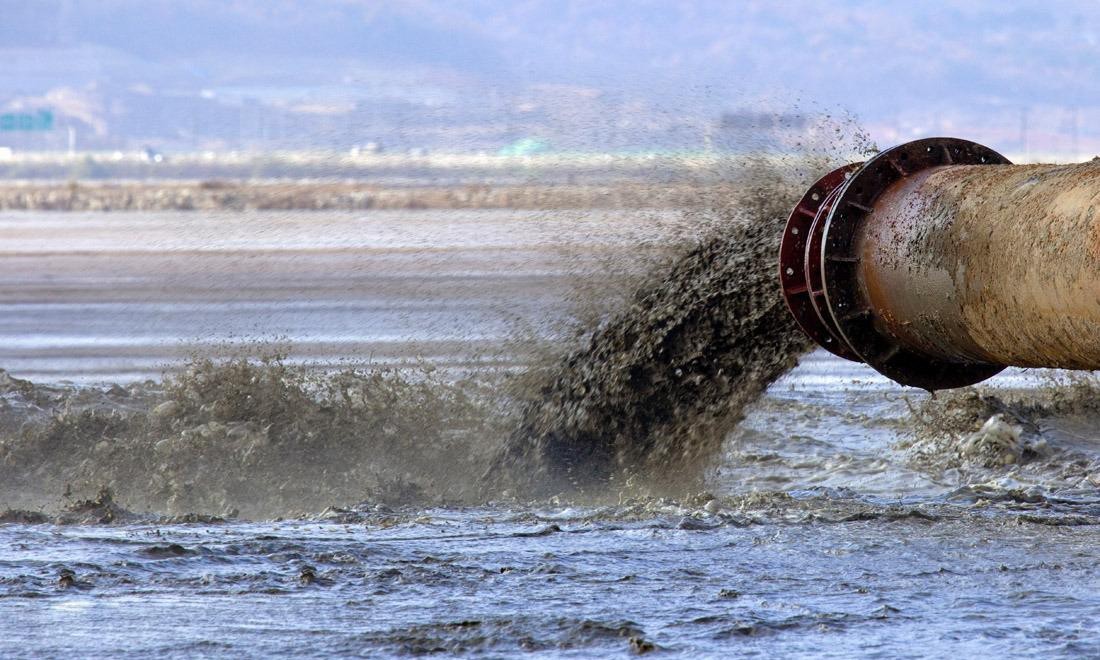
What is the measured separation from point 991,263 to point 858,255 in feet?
2.45

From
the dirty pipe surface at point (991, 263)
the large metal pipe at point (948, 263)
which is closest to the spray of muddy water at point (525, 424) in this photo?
the large metal pipe at point (948, 263)

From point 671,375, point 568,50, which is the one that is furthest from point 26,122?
point 671,375

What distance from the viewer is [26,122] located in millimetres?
89188

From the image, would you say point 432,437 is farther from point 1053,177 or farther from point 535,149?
point 535,149

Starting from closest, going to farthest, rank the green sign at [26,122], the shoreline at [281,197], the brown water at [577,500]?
the brown water at [577,500], the shoreline at [281,197], the green sign at [26,122]

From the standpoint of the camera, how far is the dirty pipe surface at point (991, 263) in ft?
16.7

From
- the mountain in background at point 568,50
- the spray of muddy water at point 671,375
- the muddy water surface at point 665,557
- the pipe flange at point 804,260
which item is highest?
the mountain in background at point 568,50

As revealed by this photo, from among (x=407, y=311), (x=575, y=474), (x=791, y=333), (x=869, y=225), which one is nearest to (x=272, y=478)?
(x=575, y=474)

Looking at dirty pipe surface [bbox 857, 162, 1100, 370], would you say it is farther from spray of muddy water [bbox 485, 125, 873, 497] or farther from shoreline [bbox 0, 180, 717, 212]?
shoreline [bbox 0, 180, 717, 212]

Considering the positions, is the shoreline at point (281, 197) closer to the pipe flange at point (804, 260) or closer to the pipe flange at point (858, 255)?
the pipe flange at point (804, 260)

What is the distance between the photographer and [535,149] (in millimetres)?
29031

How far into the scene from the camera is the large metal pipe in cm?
514

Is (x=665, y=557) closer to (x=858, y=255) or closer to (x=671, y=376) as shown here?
(x=858, y=255)

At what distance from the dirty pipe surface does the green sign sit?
293 feet
